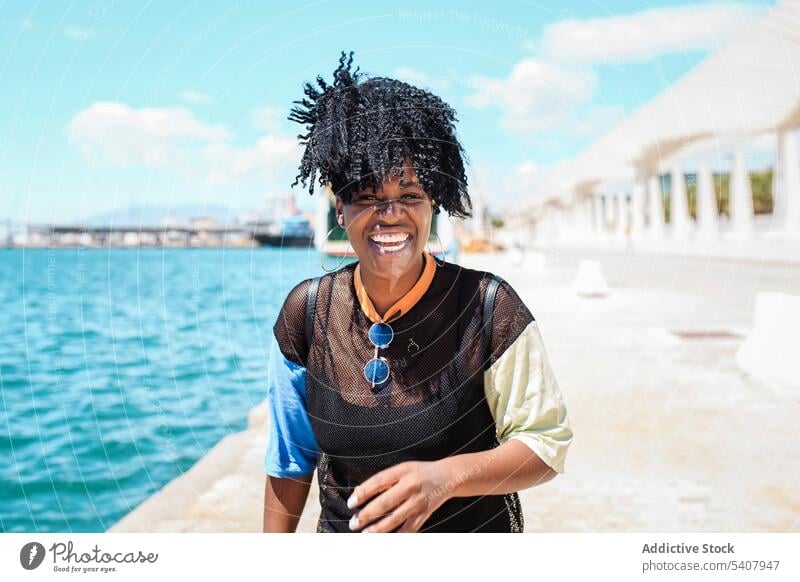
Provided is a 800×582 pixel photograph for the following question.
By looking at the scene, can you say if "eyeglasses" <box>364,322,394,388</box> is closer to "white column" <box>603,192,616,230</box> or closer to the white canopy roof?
the white canopy roof

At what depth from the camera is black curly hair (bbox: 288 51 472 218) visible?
153 cm

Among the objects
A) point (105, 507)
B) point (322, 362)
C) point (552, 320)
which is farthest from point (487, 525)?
point (552, 320)

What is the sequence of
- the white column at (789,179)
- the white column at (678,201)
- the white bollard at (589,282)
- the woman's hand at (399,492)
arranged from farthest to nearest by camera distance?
Result: the white column at (678,201)
the white column at (789,179)
the white bollard at (589,282)
the woman's hand at (399,492)

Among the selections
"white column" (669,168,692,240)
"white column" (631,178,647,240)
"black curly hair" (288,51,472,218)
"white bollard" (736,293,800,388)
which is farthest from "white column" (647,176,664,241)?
"black curly hair" (288,51,472,218)

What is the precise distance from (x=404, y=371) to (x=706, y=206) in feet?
75.0

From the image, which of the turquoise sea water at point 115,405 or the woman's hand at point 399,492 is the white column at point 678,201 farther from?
the woman's hand at point 399,492

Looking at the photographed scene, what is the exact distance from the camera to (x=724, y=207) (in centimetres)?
3147

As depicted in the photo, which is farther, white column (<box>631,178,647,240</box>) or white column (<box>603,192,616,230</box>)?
white column (<box>603,192,616,230</box>)

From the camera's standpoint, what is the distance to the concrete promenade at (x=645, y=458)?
9.95ft

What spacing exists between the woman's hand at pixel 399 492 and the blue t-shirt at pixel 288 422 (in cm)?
20

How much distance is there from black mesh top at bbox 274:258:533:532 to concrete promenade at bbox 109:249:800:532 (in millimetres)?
1605

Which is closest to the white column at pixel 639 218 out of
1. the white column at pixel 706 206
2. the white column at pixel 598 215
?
the white column at pixel 706 206
